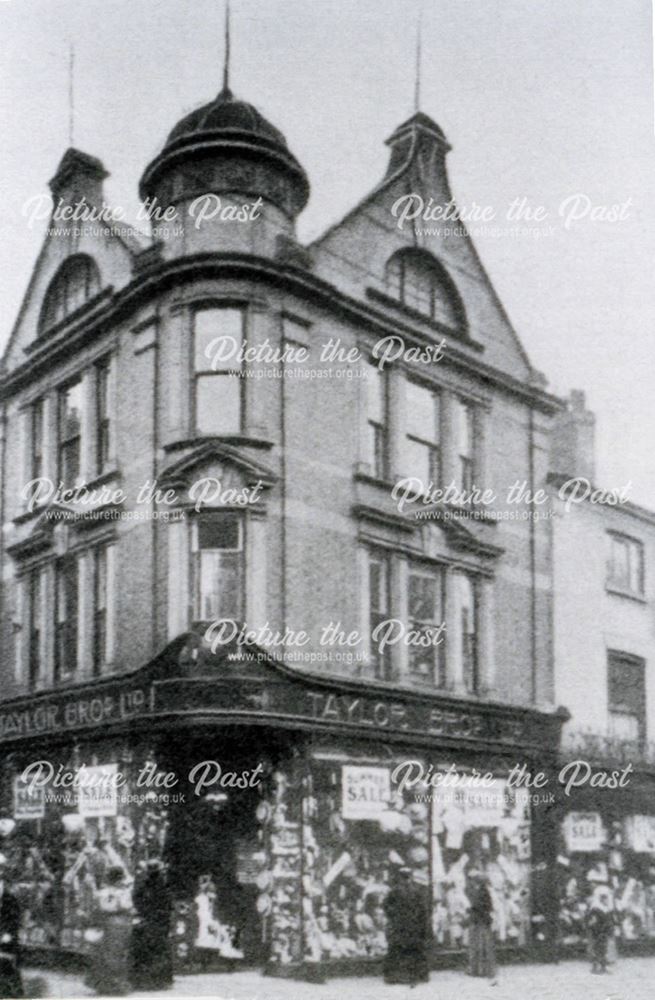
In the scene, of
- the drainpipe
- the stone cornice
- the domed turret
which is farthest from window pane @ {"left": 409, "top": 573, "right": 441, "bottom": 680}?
the domed turret

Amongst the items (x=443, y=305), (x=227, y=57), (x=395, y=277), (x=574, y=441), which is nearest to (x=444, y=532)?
(x=443, y=305)

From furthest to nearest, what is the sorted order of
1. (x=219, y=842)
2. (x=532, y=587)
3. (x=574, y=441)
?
(x=574, y=441) < (x=532, y=587) < (x=219, y=842)

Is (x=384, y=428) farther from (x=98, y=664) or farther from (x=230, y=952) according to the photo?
(x=230, y=952)

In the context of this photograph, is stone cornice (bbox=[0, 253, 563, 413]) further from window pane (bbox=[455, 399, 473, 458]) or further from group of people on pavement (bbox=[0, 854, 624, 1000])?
group of people on pavement (bbox=[0, 854, 624, 1000])

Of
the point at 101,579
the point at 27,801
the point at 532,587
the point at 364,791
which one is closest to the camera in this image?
the point at 364,791

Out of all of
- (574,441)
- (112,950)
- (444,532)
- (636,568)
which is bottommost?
(112,950)

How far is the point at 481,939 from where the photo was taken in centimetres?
1617

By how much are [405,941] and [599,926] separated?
3569 mm

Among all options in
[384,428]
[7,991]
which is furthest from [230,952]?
[384,428]

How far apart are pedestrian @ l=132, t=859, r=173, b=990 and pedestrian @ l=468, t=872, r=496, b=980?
3682 millimetres

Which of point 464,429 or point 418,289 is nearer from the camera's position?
point 418,289

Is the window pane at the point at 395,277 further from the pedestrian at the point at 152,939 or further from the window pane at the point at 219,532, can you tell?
the pedestrian at the point at 152,939

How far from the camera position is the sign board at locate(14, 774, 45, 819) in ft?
56.0

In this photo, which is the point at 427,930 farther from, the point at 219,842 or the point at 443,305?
the point at 443,305
